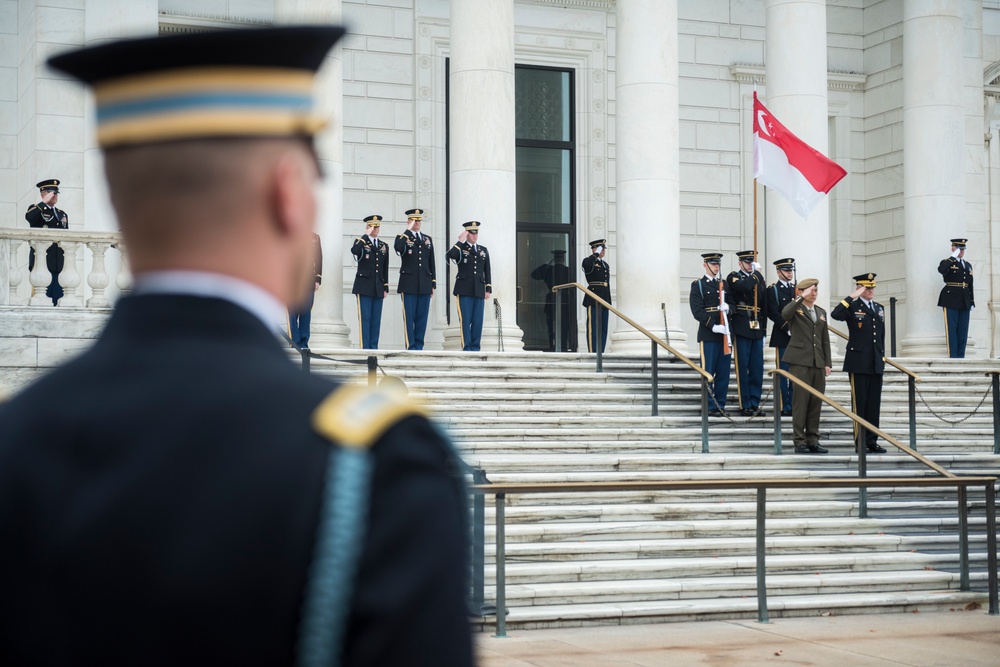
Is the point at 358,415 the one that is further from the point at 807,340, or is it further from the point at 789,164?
the point at 789,164

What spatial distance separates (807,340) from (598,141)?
10.9 meters

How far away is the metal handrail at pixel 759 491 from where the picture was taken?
954 centimetres

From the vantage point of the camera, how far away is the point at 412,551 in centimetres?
135

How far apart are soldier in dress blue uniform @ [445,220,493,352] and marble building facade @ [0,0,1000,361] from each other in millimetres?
410

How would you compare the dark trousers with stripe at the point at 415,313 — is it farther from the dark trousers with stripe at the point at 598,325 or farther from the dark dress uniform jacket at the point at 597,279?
the dark dress uniform jacket at the point at 597,279

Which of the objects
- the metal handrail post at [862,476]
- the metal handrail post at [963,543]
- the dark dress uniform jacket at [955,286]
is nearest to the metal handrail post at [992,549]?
the metal handrail post at [963,543]

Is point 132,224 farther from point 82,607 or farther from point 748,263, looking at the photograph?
point 748,263

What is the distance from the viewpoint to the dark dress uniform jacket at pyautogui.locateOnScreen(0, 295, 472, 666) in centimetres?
133

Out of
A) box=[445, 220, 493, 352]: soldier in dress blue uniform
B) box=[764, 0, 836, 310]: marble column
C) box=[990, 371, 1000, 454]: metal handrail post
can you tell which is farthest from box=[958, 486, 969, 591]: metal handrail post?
box=[764, 0, 836, 310]: marble column

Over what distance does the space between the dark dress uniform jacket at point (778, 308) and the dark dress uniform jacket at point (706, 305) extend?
2.76 ft

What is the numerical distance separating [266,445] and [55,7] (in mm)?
20519

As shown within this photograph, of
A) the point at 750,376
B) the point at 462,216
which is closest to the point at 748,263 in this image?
the point at 750,376

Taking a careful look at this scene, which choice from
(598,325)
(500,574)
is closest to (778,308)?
(598,325)

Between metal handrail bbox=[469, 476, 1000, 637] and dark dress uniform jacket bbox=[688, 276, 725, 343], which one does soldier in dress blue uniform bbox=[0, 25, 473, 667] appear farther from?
dark dress uniform jacket bbox=[688, 276, 725, 343]
